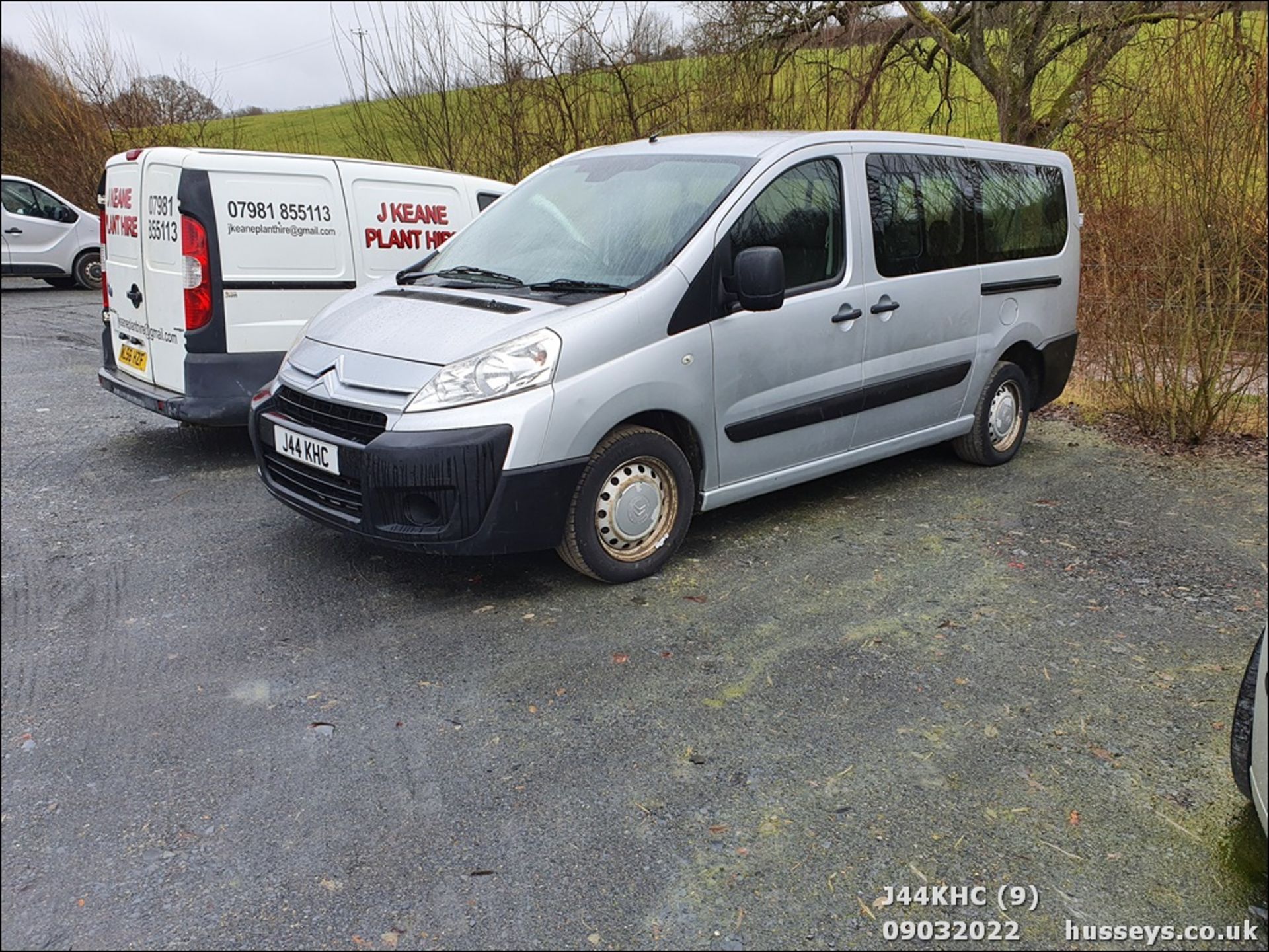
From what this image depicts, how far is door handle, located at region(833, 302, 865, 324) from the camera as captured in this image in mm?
4988

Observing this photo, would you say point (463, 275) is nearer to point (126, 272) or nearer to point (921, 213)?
point (921, 213)

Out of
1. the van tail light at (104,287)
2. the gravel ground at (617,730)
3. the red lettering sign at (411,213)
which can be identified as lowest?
the gravel ground at (617,730)

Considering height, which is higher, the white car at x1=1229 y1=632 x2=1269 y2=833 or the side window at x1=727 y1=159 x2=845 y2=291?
the side window at x1=727 y1=159 x2=845 y2=291

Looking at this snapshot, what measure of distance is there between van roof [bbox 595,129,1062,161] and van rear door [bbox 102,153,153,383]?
298 cm

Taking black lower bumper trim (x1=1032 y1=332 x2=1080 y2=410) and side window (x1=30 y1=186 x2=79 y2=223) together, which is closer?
black lower bumper trim (x1=1032 y1=332 x2=1080 y2=410)

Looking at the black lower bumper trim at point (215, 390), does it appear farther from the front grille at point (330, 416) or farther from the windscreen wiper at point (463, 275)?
the front grille at point (330, 416)

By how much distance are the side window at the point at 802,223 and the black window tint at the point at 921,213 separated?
11.4 inches

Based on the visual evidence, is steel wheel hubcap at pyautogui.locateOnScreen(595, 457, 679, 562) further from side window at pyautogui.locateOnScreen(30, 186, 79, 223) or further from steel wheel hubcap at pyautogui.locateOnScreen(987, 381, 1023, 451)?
side window at pyautogui.locateOnScreen(30, 186, 79, 223)

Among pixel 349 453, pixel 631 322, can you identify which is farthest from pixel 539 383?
pixel 349 453

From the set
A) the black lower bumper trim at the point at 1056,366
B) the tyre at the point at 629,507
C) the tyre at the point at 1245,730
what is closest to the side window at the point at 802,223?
the tyre at the point at 629,507

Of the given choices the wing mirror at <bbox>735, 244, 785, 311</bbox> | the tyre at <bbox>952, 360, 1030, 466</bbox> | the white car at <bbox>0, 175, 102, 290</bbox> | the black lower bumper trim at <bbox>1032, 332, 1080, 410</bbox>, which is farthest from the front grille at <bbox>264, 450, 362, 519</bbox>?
the white car at <bbox>0, 175, 102, 290</bbox>

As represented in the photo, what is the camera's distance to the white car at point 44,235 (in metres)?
15.4

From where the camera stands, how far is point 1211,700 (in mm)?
3514

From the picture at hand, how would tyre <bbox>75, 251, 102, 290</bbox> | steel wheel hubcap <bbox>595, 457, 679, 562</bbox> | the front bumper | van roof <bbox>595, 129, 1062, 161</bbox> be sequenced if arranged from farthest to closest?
tyre <bbox>75, 251, 102, 290</bbox> < van roof <bbox>595, 129, 1062, 161</bbox> < steel wheel hubcap <bbox>595, 457, 679, 562</bbox> < the front bumper
